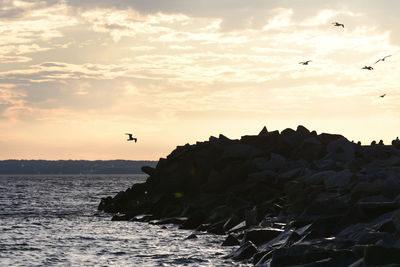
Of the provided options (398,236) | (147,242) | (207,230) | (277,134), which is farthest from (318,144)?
(398,236)

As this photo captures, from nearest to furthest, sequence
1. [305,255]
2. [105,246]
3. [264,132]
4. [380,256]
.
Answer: [380,256] → [305,255] → [105,246] → [264,132]

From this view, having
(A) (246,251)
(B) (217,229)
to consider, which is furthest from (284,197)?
(A) (246,251)

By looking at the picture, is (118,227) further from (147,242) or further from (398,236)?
(398,236)

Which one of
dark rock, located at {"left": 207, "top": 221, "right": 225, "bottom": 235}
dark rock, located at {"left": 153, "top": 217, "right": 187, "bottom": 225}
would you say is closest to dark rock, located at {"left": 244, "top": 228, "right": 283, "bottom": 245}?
dark rock, located at {"left": 207, "top": 221, "right": 225, "bottom": 235}

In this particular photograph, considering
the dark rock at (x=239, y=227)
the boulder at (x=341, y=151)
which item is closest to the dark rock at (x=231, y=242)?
the dark rock at (x=239, y=227)

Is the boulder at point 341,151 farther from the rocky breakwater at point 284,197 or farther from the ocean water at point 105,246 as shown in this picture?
the ocean water at point 105,246

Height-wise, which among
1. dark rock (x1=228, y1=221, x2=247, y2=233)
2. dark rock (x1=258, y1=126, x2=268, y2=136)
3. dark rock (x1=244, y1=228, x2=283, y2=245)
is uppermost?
dark rock (x1=258, y1=126, x2=268, y2=136)

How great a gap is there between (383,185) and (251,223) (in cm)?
609

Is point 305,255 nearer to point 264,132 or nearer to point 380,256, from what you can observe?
point 380,256

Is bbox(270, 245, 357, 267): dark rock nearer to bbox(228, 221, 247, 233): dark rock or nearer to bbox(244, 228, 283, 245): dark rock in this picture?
bbox(244, 228, 283, 245): dark rock

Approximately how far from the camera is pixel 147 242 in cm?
2462

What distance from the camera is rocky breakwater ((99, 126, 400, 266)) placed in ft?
46.1

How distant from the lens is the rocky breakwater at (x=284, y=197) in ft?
46.1

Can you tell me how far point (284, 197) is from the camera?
84.5ft
